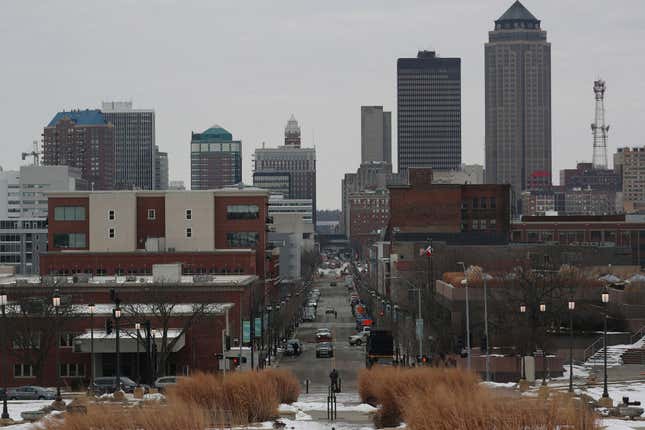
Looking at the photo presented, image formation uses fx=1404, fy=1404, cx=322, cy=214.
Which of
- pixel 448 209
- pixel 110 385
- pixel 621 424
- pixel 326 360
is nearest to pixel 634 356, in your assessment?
pixel 326 360

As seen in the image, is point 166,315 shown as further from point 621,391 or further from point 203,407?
point 203,407

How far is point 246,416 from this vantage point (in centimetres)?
4800

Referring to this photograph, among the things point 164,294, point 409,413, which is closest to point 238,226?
point 164,294

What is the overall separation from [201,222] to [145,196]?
22.0ft

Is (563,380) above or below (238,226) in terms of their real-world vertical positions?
below

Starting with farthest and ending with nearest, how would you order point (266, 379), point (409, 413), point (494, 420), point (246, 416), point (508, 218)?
point (508, 218)
point (266, 379)
point (246, 416)
point (409, 413)
point (494, 420)

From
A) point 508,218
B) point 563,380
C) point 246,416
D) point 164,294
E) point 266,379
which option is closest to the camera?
point 246,416

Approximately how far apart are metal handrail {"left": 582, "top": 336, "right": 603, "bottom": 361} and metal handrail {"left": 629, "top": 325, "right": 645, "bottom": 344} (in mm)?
2402

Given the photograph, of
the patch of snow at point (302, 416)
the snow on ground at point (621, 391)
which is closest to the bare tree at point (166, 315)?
the patch of snow at point (302, 416)

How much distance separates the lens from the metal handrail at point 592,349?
9094cm

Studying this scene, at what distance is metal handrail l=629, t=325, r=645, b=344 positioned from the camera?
309ft

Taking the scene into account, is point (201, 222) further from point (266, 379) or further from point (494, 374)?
point (266, 379)

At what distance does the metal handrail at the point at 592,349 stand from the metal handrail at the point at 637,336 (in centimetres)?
240

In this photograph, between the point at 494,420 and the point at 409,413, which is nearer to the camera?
the point at 494,420
